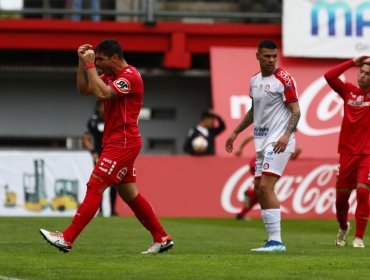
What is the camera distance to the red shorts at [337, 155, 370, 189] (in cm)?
1342

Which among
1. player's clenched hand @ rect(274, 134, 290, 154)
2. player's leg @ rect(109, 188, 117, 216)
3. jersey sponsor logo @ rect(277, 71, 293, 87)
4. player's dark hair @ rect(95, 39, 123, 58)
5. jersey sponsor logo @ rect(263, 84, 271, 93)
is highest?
player's dark hair @ rect(95, 39, 123, 58)

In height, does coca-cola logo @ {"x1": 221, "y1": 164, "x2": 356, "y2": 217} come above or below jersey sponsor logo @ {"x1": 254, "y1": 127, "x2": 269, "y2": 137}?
Answer: below

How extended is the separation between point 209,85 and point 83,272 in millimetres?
21726

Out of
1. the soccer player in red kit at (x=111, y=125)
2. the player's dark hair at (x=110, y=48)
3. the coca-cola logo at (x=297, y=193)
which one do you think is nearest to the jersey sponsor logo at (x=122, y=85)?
the soccer player in red kit at (x=111, y=125)

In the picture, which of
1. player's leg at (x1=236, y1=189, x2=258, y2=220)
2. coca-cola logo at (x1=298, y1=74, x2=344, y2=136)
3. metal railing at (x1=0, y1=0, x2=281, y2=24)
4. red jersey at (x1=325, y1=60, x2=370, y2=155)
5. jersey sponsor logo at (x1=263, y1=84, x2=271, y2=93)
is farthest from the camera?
metal railing at (x1=0, y1=0, x2=281, y2=24)

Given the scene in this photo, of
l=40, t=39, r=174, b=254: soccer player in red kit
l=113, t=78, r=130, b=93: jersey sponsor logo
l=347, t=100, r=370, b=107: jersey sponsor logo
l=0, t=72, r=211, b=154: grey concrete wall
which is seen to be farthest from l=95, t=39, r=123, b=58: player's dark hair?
l=0, t=72, r=211, b=154: grey concrete wall

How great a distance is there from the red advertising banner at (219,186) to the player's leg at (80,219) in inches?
461

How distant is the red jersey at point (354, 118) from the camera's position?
534 inches

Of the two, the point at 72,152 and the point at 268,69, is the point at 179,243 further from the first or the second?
the point at 72,152

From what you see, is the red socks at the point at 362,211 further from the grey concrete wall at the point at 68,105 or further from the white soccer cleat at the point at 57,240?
the grey concrete wall at the point at 68,105

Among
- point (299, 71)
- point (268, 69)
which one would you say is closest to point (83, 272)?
point (268, 69)

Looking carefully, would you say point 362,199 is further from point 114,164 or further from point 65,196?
point 65,196

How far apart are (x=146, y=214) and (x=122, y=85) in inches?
52.8

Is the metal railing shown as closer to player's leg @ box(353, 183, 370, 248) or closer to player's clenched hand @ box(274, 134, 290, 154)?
player's leg @ box(353, 183, 370, 248)
